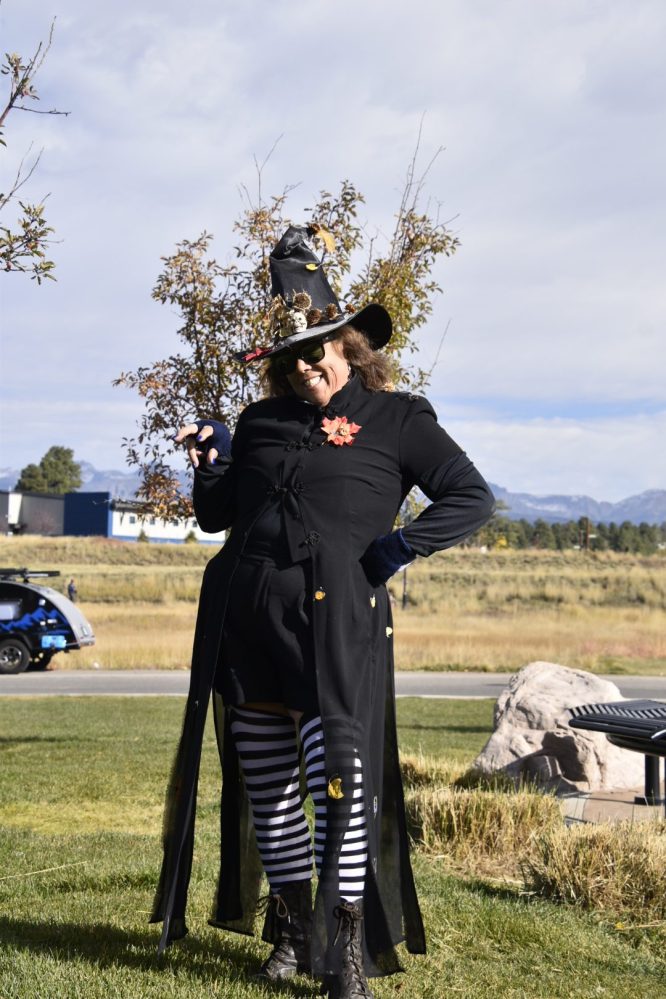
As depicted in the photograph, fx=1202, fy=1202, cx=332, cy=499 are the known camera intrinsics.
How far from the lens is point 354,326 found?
149 inches

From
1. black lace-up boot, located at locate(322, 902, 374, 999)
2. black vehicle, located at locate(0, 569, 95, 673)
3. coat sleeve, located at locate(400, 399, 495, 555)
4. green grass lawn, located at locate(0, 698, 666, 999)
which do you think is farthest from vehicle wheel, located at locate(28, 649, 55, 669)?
black lace-up boot, located at locate(322, 902, 374, 999)

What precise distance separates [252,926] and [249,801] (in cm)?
43

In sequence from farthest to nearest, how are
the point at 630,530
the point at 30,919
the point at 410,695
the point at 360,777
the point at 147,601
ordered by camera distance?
1. the point at 630,530
2. the point at 147,601
3. the point at 410,695
4. the point at 30,919
5. the point at 360,777

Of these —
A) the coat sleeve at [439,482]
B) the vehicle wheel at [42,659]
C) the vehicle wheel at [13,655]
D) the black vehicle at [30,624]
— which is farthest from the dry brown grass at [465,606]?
the coat sleeve at [439,482]

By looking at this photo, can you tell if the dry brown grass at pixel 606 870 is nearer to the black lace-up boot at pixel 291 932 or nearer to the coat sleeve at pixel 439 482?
the black lace-up boot at pixel 291 932

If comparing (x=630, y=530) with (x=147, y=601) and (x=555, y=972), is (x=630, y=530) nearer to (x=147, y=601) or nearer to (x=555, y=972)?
(x=147, y=601)

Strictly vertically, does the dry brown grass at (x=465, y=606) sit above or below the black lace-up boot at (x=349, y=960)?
above

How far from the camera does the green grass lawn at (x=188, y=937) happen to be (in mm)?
3566

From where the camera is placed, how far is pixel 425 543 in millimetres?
3451

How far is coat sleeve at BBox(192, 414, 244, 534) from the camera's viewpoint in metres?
3.77

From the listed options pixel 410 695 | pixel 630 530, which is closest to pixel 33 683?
pixel 410 695

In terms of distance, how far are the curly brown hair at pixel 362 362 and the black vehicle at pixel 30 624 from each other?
2014cm

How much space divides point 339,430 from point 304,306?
42 cm

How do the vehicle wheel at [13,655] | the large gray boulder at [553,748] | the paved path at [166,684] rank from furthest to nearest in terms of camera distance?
the vehicle wheel at [13,655] → the paved path at [166,684] → the large gray boulder at [553,748]
